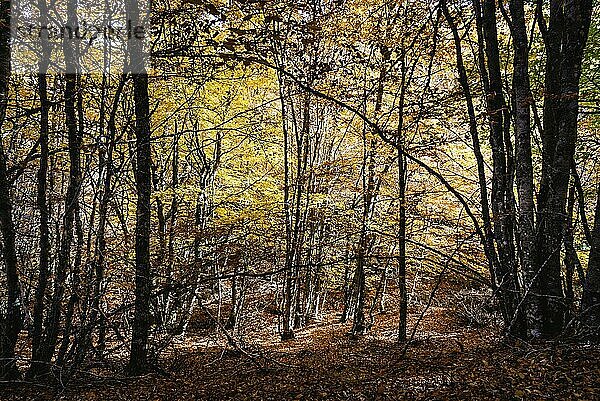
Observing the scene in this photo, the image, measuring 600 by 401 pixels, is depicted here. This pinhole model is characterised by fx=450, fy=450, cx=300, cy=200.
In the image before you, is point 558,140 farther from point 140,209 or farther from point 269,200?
point 269,200

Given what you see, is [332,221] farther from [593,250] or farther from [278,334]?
[593,250]

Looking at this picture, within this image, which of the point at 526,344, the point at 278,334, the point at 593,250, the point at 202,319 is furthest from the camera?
the point at 202,319

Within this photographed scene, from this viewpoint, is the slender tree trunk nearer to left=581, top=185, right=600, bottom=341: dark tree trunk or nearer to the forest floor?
the forest floor

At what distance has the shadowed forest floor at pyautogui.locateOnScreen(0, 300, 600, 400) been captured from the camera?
3.96 meters

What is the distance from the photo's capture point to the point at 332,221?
1367 cm

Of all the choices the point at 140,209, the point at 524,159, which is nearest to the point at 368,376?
the point at 524,159

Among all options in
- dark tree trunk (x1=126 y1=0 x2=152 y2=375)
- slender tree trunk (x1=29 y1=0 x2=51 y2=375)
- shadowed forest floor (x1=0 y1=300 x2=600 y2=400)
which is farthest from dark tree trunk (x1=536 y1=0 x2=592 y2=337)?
slender tree trunk (x1=29 y1=0 x2=51 y2=375)

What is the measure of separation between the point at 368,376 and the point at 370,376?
27mm

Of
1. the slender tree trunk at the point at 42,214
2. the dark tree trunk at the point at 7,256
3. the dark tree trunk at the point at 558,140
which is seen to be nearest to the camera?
the dark tree trunk at the point at 558,140

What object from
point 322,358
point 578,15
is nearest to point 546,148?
point 578,15

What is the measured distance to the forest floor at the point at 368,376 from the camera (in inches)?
156

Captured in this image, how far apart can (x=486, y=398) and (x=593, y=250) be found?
1910 millimetres

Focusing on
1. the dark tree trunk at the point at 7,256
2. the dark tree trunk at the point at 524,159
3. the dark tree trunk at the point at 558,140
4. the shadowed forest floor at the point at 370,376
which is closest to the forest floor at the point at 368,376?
the shadowed forest floor at the point at 370,376

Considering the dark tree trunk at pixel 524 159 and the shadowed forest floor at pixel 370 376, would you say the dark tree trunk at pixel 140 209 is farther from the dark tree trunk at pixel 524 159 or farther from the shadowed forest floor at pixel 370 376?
the dark tree trunk at pixel 524 159
